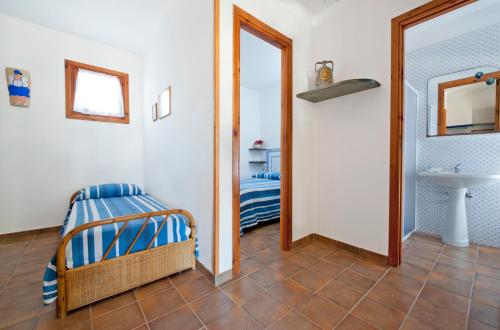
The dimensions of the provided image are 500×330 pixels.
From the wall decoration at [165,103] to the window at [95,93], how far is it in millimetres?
1135

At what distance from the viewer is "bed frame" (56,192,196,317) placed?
130 cm

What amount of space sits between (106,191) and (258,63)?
3354mm

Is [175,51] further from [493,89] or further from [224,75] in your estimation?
[493,89]

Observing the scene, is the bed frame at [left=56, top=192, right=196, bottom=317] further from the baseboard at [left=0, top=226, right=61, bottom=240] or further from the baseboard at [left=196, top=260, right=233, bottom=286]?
the baseboard at [left=0, top=226, right=61, bottom=240]

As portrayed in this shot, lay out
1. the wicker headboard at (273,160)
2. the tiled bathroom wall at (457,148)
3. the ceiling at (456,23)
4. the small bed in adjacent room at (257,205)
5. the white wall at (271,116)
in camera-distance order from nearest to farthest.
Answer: the ceiling at (456,23), the tiled bathroom wall at (457,148), the small bed in adjacent room at (257,205), the wicker headboard at (273,160), the white wall at (271,116)

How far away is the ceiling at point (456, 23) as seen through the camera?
2.04 meters

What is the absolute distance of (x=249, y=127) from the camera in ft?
17.7

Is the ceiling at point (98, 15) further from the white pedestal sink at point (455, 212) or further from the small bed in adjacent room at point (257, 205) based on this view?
the white pedestal sink at point (455, 212)

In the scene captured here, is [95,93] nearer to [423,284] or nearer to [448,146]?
[423,284]

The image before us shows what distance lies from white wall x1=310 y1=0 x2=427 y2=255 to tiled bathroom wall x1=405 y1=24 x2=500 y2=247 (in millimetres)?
1344

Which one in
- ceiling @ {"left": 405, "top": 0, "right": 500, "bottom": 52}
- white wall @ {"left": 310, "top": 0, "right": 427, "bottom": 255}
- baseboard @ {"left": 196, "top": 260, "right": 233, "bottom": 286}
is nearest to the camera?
baseboard @ {"left": 196, "top": 260, "right": 233, "bottom": 286}

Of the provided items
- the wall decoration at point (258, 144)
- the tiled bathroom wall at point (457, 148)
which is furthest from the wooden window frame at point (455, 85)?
the wall decoration at point (258, 144)

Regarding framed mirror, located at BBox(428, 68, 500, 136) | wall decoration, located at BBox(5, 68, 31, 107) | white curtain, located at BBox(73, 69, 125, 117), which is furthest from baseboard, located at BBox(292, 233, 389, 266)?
wall decoration, located at BBox(5, 68, 31, 107)

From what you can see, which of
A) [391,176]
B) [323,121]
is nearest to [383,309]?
[391,176]
